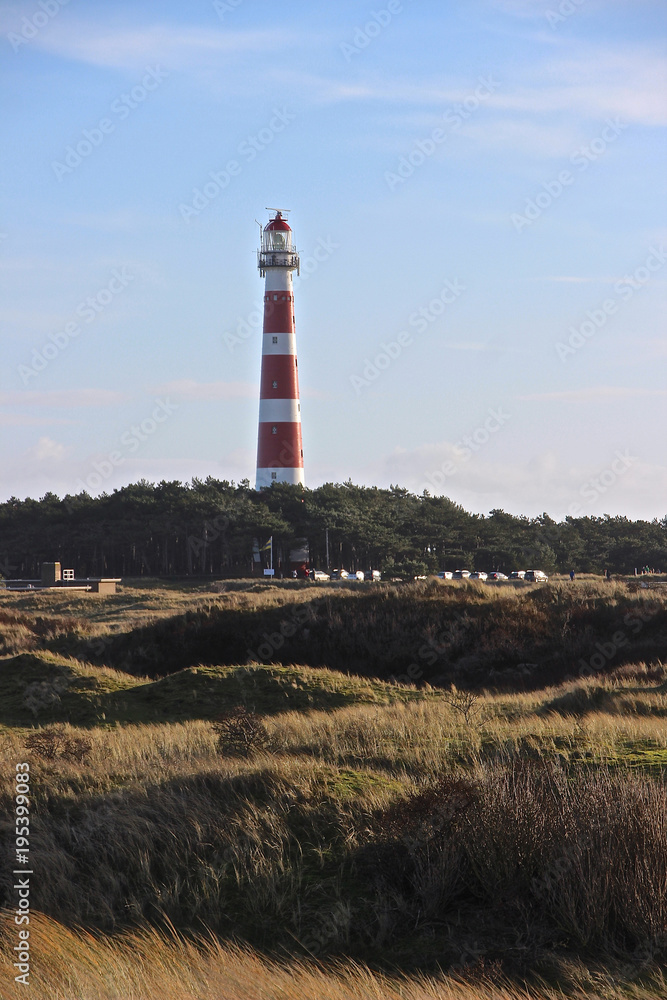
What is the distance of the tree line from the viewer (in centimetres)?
7512

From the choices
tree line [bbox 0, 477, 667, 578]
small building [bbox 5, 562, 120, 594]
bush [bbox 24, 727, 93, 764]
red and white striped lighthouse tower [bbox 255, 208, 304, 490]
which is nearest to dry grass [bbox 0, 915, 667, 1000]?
bush [bbox 24, 727, 93, 764]

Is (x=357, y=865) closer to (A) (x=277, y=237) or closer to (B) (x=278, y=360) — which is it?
(B) (x=278, y=360)

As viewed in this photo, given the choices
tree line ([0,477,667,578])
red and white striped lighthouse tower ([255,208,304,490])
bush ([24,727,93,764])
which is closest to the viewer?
bush ([24,727,93,764])

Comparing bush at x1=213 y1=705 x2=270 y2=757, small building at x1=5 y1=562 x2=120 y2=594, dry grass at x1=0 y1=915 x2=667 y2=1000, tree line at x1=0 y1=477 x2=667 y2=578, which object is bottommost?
dry grass at x1=0 y1=915 x2=667 y2=1000

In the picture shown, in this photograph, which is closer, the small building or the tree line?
the small building

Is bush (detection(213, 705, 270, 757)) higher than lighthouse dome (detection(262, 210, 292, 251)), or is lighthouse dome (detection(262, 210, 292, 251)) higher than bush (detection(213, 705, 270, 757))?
lighthouse dome (detection(262, 210, 292, 251))

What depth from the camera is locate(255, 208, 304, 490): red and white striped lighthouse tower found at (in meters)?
66.1

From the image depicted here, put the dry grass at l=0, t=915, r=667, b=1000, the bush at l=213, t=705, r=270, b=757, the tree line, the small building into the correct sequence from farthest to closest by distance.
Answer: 1. the tree line
2. the small building
3. the bush at l=213, t=705, r=270, b=757
4. the dry grass at l=0, t=915, r=667, b=1000

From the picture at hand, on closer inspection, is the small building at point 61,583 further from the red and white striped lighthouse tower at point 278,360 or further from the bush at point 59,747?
the bush at point 59,747

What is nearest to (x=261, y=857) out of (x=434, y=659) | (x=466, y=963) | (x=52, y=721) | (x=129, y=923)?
(x=129, y=923)

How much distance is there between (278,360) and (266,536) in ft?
45.7

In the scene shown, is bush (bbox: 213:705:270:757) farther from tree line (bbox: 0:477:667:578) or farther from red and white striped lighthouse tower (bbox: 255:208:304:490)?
tree line (bbox: 0:477:667:578)

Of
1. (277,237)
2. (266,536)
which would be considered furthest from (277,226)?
(266,536)

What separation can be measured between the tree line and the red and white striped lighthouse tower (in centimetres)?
538
